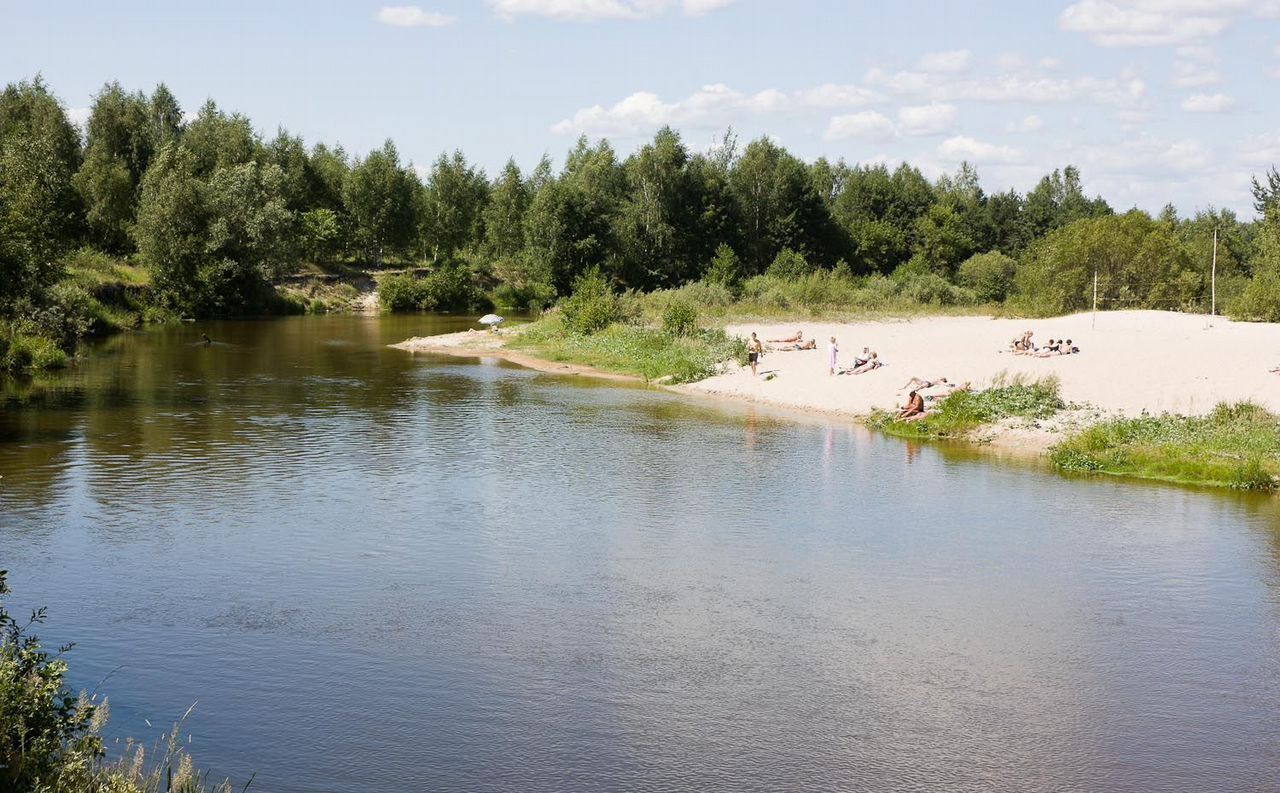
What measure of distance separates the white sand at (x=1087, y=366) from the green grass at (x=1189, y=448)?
6.52 feet

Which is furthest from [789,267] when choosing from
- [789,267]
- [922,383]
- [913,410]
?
[913,410]

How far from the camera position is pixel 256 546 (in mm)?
22156

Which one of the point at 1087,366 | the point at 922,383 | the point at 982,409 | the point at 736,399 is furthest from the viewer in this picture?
the point at 736,399

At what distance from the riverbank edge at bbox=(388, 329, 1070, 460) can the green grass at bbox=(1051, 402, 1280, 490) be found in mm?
1486

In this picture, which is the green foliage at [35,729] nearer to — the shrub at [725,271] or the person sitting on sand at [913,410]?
the person sitting on sand at [913,410]

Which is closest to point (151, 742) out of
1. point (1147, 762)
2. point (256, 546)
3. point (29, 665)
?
point (29, 665)

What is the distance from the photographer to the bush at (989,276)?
10969 centimetres

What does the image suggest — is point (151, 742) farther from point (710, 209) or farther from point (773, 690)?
point (710, 209)

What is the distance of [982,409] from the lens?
3812 centimetres

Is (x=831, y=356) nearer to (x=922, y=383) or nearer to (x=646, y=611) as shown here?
(x=922, y=383)

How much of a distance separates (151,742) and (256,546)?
9168mm

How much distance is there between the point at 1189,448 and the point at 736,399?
20.0 metres

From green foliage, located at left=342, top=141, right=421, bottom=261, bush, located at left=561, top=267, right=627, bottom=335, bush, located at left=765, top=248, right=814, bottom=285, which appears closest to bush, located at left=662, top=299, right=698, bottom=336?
bush, located at left=561, top=267, right=627, bottom=335

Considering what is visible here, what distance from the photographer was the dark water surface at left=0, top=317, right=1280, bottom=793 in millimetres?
13602
